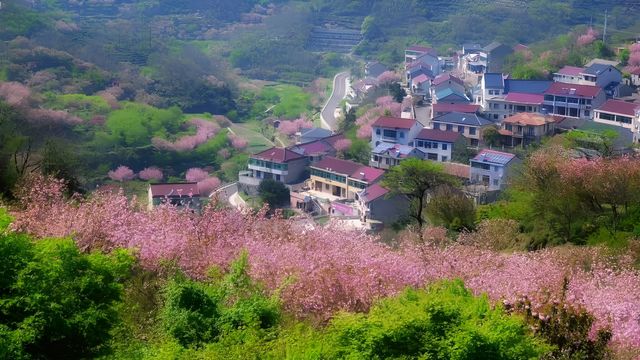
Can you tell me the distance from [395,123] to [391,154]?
153 centimetres

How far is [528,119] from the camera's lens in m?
22.0

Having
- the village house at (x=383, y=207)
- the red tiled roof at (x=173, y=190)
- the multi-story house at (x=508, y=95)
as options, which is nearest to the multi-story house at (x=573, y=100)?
the multi-story house at (x=508, y=95)

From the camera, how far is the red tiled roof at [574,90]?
23.3m

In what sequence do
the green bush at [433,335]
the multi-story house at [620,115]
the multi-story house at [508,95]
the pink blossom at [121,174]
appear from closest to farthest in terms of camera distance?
the green bush at [433,335] < the multi-story house at [620,115] < the pink blossom at [121,174] < the multi-story house at [508,95]

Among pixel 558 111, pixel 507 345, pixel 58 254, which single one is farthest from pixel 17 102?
pixel 507 345

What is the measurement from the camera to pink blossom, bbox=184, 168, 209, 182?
81.7 ft

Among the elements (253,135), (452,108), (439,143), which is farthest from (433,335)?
(253,135)

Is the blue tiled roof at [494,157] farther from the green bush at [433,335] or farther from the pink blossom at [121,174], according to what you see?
the green bush at [433,335]

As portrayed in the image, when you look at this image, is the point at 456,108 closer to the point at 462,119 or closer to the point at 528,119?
the point at 462,119

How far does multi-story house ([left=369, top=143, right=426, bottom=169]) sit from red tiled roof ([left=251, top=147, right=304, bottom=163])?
2.61m

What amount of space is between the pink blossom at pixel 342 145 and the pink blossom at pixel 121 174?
6888mm

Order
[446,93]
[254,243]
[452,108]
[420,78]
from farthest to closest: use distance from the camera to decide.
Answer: [420,78]
[446,93]
[452,108]
[254,243]

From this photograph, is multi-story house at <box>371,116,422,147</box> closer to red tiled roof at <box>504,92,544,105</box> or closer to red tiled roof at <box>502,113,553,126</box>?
red tiled roof at <box>502,113,553,126</box>

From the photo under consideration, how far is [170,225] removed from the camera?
907cm
